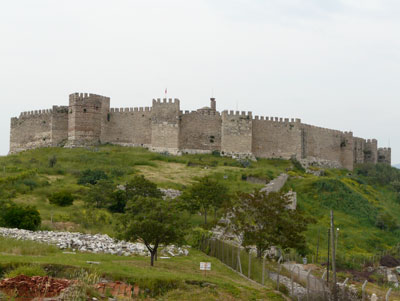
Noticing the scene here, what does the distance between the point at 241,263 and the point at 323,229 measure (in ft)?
53.1

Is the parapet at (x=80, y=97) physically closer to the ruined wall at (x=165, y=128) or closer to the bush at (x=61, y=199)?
the ruined wall at (x=165, y=128)

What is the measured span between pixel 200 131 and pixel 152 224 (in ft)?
108

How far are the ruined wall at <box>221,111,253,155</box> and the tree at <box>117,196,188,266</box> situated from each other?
3067 centimetres

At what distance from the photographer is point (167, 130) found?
49250 mm

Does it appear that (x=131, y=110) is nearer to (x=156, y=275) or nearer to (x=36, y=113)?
(x=36, y=113)

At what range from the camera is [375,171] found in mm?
57906

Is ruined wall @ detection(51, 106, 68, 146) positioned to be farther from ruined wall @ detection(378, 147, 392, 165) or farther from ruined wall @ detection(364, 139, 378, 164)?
ruined wall @ detection(378, 147, 392, 165)

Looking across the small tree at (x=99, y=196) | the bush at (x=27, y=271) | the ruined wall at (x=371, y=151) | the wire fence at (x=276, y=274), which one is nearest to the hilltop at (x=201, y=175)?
the small tree at (x=99, y=196)

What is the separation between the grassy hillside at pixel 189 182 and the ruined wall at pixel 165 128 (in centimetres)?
161

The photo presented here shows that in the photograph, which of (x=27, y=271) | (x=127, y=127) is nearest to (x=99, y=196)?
(x=27, y=271)

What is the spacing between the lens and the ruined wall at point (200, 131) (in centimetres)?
5059

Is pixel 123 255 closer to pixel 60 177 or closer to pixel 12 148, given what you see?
pixel 60 177

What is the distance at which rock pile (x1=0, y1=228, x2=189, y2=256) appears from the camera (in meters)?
20.5

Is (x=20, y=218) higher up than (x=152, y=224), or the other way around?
(x=152, y=224)
